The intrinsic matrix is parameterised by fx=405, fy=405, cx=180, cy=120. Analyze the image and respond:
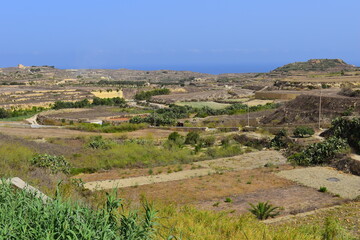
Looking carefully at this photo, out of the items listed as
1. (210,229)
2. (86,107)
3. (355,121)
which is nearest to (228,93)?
(86,107)

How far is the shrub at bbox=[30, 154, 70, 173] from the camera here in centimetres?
1917

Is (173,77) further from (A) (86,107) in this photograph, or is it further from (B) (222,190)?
(B) (222,190)

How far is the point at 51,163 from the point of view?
19891 mm

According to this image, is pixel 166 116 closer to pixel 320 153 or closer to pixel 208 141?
pixel 208 141

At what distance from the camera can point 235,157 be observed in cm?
2773

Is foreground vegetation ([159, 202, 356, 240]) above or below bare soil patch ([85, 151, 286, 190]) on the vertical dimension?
above

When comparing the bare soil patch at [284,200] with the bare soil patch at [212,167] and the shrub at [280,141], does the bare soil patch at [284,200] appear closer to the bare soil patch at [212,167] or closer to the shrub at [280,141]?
the bare soil patch at [212,167]

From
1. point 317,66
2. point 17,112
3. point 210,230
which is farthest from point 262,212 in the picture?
point 317,66

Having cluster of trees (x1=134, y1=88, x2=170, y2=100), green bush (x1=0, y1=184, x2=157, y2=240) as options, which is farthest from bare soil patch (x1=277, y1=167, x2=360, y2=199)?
cluster of trees (x1=134, y1=88, x2=170, y2=100)

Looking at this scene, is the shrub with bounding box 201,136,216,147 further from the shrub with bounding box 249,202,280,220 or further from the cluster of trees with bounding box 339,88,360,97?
the cluster of trees with bounding box 339,88,360,97

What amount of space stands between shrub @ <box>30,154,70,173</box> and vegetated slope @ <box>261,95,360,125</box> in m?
26.9

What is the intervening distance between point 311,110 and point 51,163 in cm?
3131

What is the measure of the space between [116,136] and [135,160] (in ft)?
32.8

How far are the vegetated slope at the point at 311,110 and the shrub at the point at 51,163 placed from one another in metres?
26.9
